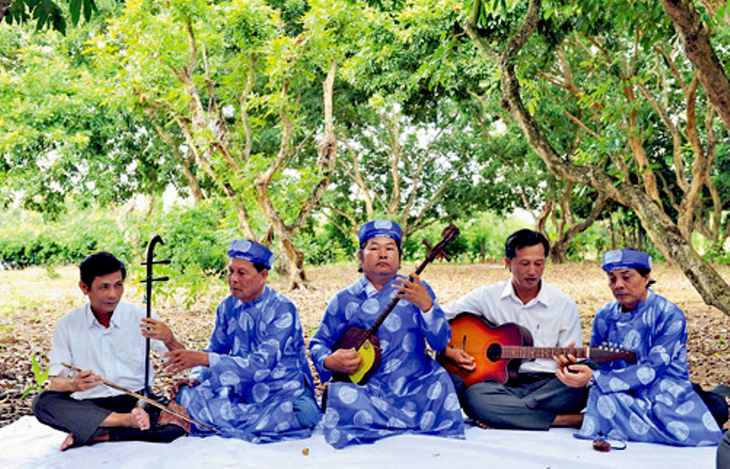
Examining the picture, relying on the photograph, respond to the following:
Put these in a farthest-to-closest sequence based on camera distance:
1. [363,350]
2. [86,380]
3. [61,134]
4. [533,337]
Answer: [61,134] → [533,337] → [363,350] → [86,380]

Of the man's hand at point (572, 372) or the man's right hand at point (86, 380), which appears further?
the man's hand at point (572, 372)

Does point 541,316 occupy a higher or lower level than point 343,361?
higher

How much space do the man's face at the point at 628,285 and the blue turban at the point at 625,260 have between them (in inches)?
1.1

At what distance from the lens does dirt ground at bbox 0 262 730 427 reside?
19.9ft

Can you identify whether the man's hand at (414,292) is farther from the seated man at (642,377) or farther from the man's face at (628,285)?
the man's face at (628,285)

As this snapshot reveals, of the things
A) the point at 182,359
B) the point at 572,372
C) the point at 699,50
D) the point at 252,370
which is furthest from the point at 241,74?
the point at 572,372

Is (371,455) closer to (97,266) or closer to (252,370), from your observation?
(252,370)

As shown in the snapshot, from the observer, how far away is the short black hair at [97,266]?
3.60m

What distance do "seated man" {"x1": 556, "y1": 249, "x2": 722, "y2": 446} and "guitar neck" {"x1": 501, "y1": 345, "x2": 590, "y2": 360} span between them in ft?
0.17

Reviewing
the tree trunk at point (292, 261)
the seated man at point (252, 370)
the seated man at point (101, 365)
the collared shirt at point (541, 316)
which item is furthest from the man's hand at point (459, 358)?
the tree trunk at point (292, 261)

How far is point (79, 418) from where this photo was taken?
355 cm

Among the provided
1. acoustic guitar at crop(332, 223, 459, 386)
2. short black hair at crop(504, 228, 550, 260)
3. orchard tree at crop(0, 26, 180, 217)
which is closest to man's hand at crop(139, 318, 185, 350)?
acoustic guitar at crop(332, 223, 459, 386)

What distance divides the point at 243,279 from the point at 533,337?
5.70 feet

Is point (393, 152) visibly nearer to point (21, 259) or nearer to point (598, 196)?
point (598, 196)
